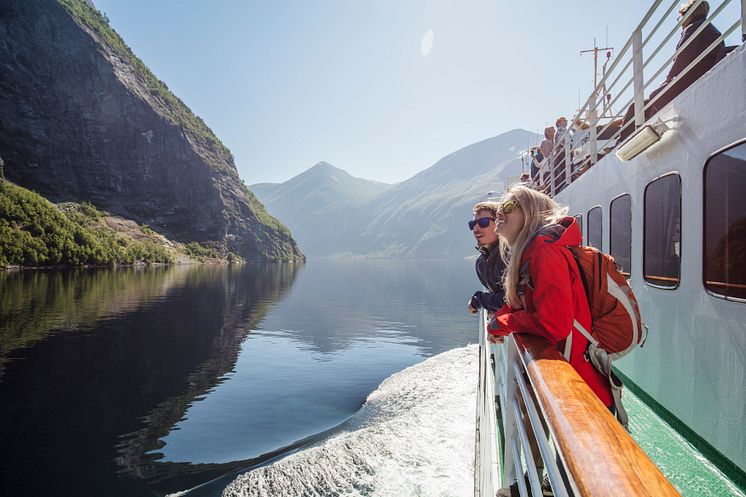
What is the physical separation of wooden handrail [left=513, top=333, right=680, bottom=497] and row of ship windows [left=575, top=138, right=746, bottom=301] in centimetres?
305

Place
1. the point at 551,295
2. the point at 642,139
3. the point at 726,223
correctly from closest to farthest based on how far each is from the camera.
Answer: the point at 551,295 < the point at 726,223 < the point at 642,139

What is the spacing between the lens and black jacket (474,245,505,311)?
169 inches

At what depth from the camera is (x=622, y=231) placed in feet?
21.6

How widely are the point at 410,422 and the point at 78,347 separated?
51.4ft

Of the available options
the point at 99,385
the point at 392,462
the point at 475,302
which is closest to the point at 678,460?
the point at 475,302

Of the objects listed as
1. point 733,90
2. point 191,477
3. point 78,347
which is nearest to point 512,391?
point 733,90

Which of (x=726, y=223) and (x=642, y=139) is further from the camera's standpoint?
(x=642, y=139)

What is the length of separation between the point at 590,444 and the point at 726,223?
12.2 feet

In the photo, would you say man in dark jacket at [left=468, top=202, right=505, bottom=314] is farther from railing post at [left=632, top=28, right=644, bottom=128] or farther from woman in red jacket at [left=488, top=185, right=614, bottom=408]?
railing post at [left=632, top=28, right=644, bottom=128]

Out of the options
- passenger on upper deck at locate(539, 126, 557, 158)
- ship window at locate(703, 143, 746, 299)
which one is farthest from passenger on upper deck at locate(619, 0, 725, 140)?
passenger on upper deck at locate(539, 126, 557, 158)

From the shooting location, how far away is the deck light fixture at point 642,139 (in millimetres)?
4793

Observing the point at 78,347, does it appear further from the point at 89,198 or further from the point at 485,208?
the point at 89,198

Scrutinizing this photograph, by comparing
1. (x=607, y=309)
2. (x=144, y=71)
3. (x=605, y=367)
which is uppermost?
(x=144, y=71)

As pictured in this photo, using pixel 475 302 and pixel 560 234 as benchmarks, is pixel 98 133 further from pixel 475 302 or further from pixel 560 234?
pixel 560 234
